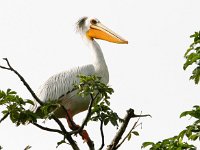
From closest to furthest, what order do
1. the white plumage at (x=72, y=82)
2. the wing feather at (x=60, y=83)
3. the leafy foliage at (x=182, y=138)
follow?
the leafy foliage at (x=182, y=138)
the white plumage at (x=72, y=82)
the wing feather at (x=60, y=83)

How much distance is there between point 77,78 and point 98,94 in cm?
481

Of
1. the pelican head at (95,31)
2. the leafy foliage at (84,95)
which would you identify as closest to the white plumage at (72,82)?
the pelican head at (95,31)

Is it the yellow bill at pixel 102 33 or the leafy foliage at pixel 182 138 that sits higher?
the yellow bill at pixel 102 33

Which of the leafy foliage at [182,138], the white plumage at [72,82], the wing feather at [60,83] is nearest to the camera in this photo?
the leafy foliage at [182,138]

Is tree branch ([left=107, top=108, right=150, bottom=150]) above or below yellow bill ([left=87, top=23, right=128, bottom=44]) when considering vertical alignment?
below

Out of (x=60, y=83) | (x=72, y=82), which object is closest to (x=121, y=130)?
(x=72, y=82)

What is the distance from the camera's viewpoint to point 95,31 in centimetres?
1351

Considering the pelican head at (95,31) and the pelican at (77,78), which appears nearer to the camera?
the pelican at (77,78)

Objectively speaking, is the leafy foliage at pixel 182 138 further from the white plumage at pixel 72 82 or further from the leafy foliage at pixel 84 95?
the white plumage at pixel 72 82

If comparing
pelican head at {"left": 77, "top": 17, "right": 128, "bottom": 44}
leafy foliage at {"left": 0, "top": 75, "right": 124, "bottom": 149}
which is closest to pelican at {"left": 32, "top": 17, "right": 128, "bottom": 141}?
pelican head at {"left": 77, "top": 17, "right": 128, "bottom": 44}

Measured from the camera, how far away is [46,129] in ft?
23.4

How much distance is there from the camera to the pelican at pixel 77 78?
447 inches

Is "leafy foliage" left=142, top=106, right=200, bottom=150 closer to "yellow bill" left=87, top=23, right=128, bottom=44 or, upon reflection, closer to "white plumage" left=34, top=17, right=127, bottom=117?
"white plumage" left=34, top=17, right=127, bottom=117

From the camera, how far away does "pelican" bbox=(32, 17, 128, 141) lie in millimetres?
11344
